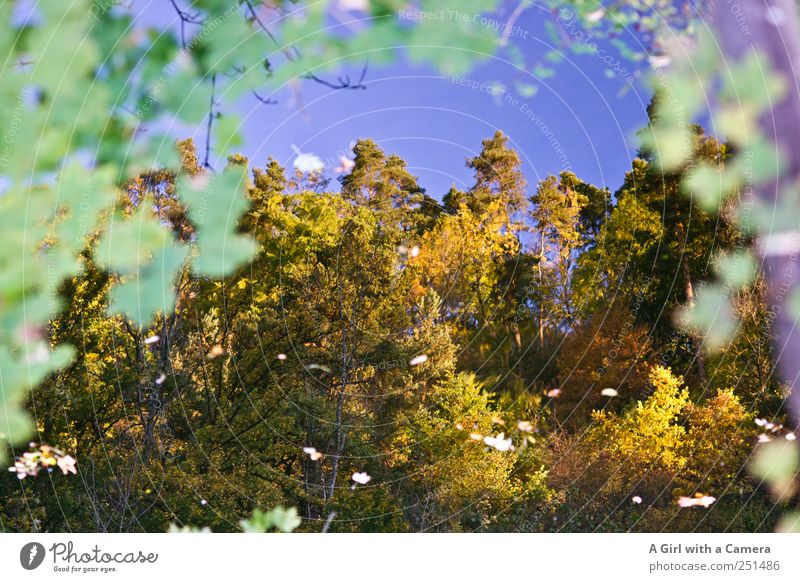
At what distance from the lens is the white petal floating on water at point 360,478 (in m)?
5.61

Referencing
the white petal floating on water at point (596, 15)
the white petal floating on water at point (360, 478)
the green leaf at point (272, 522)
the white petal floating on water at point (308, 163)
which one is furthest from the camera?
the white petal floating on water at point (360, 478)

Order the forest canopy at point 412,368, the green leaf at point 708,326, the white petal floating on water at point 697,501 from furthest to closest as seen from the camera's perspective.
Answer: the white petal floating on water at point 697,501
the forest canopy at point 412,368
the green leaf at point 708,326

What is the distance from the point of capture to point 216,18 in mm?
2445

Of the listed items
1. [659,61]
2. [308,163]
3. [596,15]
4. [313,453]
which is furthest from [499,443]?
[596,15]

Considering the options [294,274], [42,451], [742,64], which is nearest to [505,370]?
[294,274]

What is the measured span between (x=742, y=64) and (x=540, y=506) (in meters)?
4.91

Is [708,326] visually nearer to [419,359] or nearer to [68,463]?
[419,359]

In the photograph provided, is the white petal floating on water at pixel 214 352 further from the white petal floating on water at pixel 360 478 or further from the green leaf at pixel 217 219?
the green leaf at pixel 217 219

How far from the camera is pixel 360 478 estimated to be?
5.64 metres

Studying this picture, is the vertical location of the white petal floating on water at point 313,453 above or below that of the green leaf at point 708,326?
below

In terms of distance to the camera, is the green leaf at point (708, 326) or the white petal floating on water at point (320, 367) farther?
the white petal floating on water at point (320, 367)

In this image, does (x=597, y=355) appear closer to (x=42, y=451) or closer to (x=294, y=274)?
(x=294, y=274)

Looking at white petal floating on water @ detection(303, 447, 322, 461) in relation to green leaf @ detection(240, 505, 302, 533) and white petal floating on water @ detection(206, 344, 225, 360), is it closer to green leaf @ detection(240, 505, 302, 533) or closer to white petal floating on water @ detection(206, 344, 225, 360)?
green leaf @ detection(240, 505, 302, 533)

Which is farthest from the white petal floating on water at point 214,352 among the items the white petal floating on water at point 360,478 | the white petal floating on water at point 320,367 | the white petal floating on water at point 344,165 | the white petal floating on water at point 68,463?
the white petal floating on water at point 344,165
